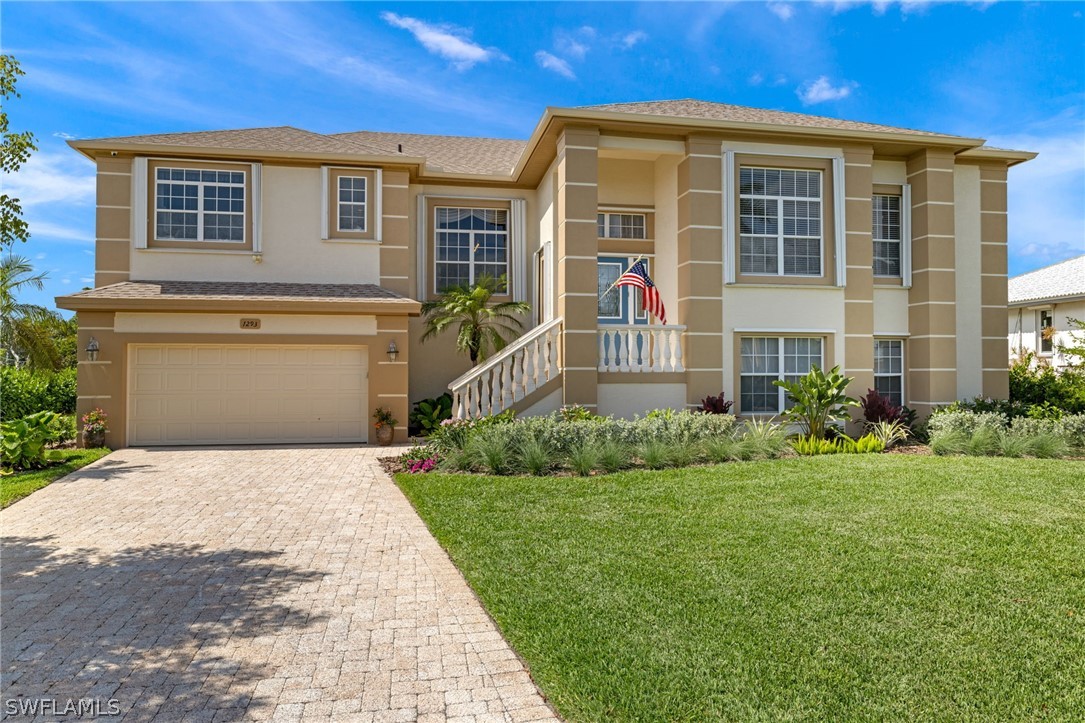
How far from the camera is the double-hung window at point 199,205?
15.4 m

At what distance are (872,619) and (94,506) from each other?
8.89m

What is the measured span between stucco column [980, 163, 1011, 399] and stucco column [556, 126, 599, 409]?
972 cm

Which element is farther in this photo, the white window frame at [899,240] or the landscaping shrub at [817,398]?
the white window frame at [899,240]

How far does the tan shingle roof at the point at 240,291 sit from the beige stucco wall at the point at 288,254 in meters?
0.23

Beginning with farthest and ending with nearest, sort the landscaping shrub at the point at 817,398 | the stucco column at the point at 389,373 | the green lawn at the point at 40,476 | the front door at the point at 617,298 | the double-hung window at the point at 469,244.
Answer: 1. the double-hung window at the point at 469,244
2. the front door at the point at 617,298
3. the stucco column at the point at 389,373
4. the landscaping shrub at the point at 817,398
5. the green lawn at the point at 40,476

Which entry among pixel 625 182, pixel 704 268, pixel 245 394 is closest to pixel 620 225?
pixel 625 182

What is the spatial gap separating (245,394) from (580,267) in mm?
7691

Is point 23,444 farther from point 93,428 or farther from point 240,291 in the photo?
point 240,291

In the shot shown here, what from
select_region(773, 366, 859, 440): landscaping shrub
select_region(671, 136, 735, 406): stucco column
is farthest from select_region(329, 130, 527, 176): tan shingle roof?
select_region(773, 366, 859, 440): landscaping shrub

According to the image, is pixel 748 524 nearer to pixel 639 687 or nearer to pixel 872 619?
pixel 872 619

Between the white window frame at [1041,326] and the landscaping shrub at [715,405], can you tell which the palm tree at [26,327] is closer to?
the landscaping shrub at [715,405]

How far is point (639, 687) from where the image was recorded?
3.83 metres

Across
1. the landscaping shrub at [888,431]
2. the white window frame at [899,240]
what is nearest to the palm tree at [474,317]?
the landscaping shrub at [888,431]

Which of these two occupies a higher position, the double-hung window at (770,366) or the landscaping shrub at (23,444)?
the double-hung window at (770,366)
